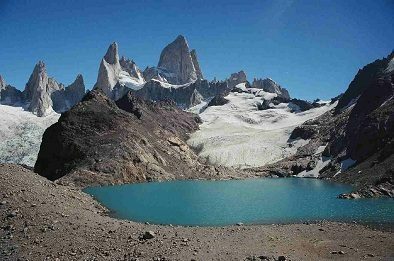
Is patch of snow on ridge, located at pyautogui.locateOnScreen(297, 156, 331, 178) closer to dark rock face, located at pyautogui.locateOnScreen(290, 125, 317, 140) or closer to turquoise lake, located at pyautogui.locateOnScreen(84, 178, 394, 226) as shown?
dark rock face, located at pyautogui.locateOnScreen(290, 125, 317, 140)

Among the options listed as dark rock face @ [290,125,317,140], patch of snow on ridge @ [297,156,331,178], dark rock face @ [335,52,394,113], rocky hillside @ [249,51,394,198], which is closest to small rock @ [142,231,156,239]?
rocky hillside @ [249,51,394,198]

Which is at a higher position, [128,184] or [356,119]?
[356,119]

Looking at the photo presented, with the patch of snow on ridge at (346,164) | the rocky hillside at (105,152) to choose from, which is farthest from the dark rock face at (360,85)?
the rocky hillside at (105,152)

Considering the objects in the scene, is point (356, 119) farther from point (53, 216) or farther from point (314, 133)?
point (53, 216)

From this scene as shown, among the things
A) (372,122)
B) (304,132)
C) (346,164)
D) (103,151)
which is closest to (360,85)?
(304,132)

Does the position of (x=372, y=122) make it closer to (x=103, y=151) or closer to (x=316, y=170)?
(x=316, y=170)

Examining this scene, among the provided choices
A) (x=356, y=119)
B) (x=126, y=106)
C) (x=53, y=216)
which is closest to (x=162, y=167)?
(x=126, y=106)
